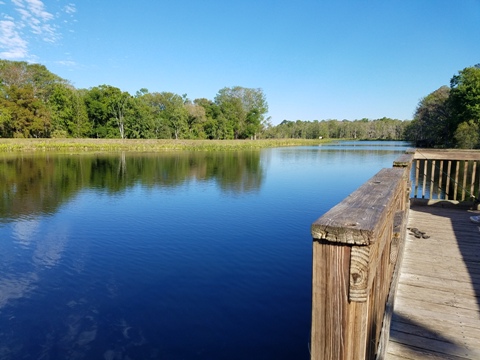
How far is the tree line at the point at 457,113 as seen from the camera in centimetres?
3406

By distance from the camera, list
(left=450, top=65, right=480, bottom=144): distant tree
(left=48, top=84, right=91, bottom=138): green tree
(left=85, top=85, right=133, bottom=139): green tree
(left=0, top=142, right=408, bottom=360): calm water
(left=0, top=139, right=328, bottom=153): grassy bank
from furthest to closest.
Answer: (left=85, top=85, right=133, bottom=139): green tree < (left=48, top=84, right=91, bottom=138): green tree < (left=0, top=139, right=328, bottom=153): grassy bank < (left=450, top=65, right=480, bottom=144): distant tree < (left=0, top=142, right=408, bottom=360): calm water

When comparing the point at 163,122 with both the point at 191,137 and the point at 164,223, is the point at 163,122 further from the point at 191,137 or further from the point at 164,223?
the point at 164,223

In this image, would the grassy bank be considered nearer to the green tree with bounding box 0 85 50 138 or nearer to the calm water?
the green tree with bounding box 0 85 50 138

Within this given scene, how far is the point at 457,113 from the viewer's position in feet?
152

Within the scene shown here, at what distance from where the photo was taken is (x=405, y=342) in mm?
2672

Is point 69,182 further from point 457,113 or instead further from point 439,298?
point 457,113

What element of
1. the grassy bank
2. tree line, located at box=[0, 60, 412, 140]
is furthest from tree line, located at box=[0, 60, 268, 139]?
the grassy bank

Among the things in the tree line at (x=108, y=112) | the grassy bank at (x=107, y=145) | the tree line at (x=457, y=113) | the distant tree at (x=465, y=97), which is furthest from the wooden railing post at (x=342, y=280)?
the tree line at (x=108, y=112)

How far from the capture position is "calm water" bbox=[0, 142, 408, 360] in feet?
16.5

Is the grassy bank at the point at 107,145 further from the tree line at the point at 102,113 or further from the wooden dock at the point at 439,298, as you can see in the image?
the wooden dock at the point at 439,298

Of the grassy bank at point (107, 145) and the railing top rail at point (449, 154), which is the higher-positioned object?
the railing top rail at point (449, 154)

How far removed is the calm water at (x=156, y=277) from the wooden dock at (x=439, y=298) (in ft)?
6.73

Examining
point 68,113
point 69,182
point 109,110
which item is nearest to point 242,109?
point 109,110

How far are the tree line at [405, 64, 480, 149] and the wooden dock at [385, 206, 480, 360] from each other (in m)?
32.5
